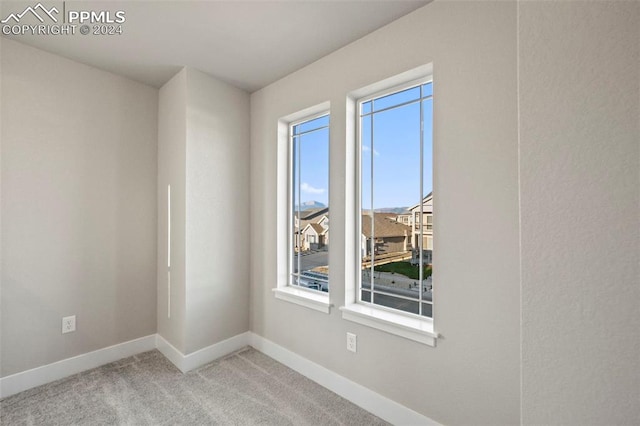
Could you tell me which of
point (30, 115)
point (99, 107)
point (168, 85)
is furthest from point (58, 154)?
point (168, 85)

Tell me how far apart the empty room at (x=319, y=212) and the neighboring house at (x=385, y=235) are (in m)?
0.02

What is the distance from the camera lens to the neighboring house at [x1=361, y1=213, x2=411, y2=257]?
2.07 metres

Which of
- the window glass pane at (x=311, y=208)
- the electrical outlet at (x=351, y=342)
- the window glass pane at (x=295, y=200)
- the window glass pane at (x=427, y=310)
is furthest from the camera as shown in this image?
the window glass pane at (x=295, y=200)

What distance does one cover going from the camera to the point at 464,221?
1.65 meters

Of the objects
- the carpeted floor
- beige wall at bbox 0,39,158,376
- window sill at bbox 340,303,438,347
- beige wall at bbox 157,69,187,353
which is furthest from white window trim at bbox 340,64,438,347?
beige wall at bbox 0,39,158,376

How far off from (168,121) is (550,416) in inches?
124

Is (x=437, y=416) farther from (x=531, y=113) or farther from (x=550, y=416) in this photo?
(x=531, y=113)

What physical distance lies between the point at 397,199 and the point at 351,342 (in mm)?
1058

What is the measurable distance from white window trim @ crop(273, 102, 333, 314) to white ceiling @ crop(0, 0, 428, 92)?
0.40 m

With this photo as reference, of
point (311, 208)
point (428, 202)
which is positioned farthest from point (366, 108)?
point (311, 208)

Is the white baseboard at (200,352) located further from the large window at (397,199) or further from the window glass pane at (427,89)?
the window glass pane at (427,89)

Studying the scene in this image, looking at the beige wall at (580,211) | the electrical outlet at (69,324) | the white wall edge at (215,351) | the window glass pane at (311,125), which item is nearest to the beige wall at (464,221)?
the window glass pane at (311,125)

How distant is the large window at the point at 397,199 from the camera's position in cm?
194

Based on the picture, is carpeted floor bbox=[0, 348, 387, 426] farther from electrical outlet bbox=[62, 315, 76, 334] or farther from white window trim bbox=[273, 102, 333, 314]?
white window trim bbox=[273, 102, 333, 314]
